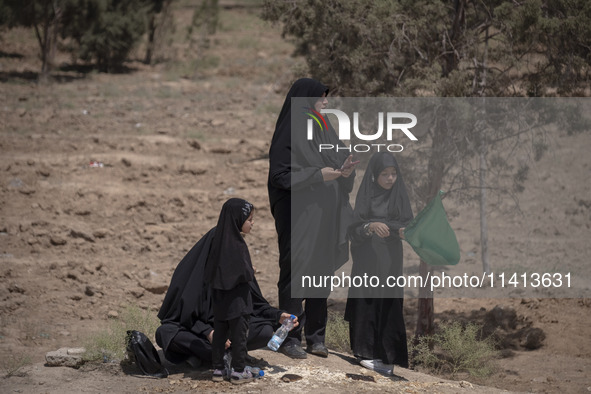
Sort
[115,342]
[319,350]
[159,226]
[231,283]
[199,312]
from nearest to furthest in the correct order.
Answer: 1. [231,283]
2. [199,312]
3. [319,350]
4. [115,342]
5. [159,226]

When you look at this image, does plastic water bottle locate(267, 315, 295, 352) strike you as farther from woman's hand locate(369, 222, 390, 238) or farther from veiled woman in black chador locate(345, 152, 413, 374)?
woman's hand locate(369, 222, 390, 238)

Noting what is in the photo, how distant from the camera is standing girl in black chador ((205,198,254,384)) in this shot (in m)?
4.48

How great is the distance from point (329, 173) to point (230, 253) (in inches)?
37.3

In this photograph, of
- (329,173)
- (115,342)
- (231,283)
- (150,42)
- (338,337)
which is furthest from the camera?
(150,42)

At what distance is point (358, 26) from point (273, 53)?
14633 mm

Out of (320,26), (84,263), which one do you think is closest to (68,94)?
(84,263)

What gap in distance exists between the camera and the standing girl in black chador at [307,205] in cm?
505

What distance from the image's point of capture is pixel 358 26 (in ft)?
22.9

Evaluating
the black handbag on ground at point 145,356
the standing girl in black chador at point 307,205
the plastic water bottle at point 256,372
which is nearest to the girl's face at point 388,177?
the standing girl in black chador at point 307,205

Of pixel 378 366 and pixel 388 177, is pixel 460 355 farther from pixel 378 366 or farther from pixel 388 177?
pixel 388 177

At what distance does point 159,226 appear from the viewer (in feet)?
32.4

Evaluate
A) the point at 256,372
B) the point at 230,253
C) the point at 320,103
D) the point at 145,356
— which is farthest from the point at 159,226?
the point at 230,253

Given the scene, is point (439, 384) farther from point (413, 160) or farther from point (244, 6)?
point (244, 6)

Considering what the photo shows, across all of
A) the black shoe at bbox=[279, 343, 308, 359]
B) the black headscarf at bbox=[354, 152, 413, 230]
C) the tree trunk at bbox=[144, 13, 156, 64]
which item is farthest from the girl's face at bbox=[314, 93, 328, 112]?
the tree trunk at bbox=[144, 13, 156, 64]
